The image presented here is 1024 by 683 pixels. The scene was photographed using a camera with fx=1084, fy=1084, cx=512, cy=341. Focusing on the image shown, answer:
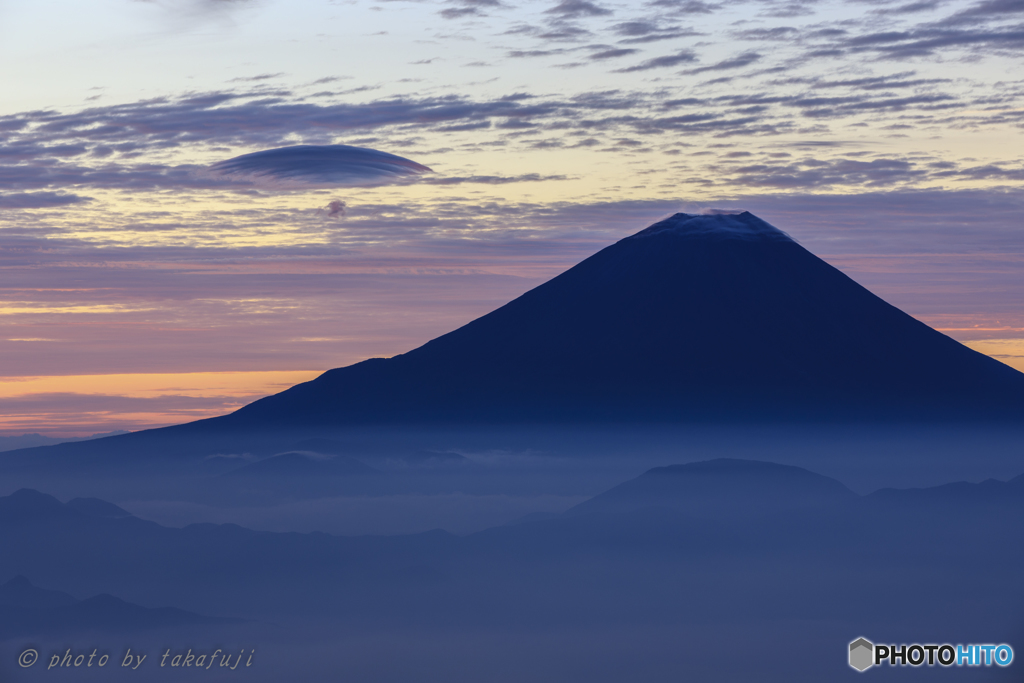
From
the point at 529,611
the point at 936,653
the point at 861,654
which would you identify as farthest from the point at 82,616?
the point at 936,653

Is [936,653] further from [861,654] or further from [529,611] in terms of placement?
[529,611]

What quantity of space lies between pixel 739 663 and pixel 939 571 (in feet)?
268

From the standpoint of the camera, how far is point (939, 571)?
18538 centimetres

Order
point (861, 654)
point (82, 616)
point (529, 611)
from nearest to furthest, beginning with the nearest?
1. point (861, 654)
2. point (82, 616)
3. point (529, 611)

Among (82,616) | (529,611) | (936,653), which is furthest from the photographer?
(529,611)

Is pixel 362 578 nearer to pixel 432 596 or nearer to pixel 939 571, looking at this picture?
pixel 432 596

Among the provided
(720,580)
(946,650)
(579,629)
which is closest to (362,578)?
(579,629)

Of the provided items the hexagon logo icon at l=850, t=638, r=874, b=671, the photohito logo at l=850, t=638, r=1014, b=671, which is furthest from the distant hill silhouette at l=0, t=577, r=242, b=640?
the photohito logo at l=850, t=638, r=1014, b=671

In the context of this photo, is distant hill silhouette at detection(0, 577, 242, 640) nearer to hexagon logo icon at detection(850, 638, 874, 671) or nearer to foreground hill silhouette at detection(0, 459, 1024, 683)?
foreground hill silhouette at detection(0, 459, 1024, 683)

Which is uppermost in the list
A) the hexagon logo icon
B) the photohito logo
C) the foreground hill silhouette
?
the photohito logo

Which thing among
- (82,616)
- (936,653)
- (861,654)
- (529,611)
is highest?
(936,653)

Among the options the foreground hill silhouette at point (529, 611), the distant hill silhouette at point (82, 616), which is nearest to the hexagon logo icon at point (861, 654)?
the foreground hill silhouette at point (529, 611)

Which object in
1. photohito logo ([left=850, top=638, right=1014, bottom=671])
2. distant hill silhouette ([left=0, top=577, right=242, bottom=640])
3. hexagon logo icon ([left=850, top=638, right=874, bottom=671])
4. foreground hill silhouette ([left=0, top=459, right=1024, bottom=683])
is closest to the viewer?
photohito logo ([left=850, top=638, right=1014, bottom=671])

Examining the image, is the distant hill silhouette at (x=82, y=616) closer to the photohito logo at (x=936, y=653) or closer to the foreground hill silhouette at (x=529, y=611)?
the foreground hill silhouette at (x=529, y=611)
